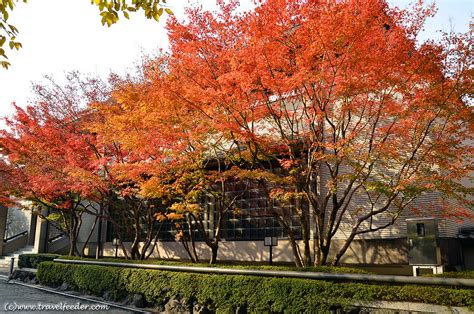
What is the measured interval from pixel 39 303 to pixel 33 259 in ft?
29.5

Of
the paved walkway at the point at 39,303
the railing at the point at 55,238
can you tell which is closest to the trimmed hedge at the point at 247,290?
the paved walkway at the point at 39,303

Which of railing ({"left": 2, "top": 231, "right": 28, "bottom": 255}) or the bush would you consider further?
railing ({"left": 2, "top": 231, "right": 28, "bottom": 255})

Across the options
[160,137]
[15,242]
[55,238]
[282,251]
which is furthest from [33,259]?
[282,251]

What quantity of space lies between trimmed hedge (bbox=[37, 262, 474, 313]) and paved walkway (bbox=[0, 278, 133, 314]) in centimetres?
79

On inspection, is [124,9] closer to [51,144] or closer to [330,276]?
[330,276]

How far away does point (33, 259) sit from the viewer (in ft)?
64.9

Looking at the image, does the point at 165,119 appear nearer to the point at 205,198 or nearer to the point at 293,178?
the point at 293,178

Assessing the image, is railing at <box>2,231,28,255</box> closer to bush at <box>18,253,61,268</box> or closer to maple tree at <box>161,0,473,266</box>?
bush at <box>18,253,61,268</box>

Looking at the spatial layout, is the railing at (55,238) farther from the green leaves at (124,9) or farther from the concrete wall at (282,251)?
the green leaves at (124,9)

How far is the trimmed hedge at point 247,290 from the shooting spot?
6.84m

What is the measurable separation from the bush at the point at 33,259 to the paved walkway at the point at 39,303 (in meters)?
4.72

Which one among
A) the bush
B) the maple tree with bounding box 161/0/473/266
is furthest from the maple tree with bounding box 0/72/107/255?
the maple tree with bounding box 161/0/473/266

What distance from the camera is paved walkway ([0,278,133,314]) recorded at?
10617 mm

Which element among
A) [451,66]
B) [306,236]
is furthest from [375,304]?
[451,66]
